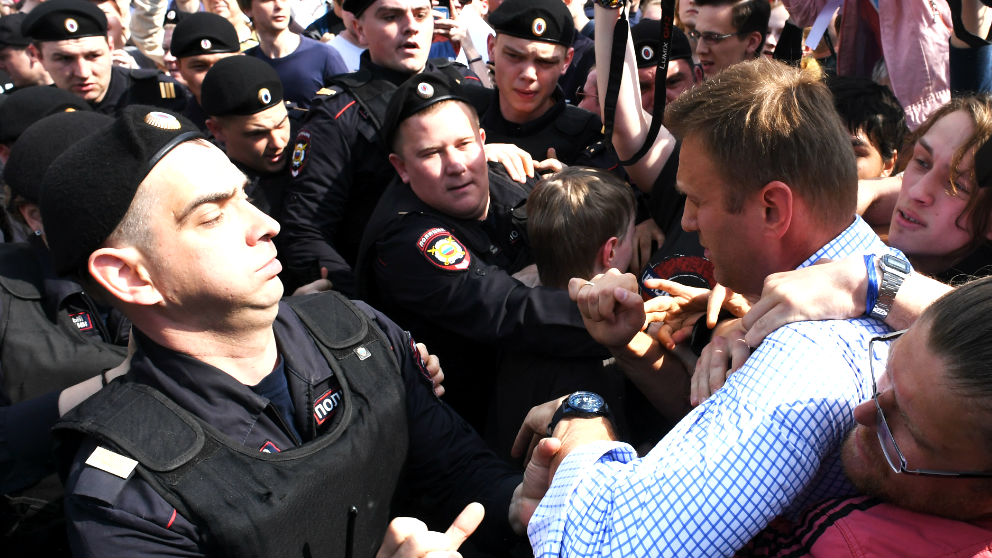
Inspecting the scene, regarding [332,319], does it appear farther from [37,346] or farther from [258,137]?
[258,137]

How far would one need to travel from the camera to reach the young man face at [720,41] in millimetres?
4176

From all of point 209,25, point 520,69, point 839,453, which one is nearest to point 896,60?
point 520,69

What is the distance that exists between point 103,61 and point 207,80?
2156mm

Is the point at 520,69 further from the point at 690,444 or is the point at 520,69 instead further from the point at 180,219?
the point at 690,444

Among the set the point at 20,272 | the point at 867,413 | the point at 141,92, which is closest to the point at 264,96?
the point at 20,272

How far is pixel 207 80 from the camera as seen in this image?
13.6ft

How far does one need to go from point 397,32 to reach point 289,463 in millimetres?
3019

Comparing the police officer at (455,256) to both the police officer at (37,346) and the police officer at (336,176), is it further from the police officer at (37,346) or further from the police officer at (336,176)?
the police officer at (37,346)

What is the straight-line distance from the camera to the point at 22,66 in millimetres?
6566

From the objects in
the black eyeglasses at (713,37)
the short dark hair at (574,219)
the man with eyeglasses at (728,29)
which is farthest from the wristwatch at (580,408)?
the black eyeglasses at (713,37)

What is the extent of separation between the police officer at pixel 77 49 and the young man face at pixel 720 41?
14.0ft

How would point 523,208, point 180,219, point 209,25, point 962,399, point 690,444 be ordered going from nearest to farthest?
point 962,399
point 690,444
point 180,219
point 523,208
point 209,25

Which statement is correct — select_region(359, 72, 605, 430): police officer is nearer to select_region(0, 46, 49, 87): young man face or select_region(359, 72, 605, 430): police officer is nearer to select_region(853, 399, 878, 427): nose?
select_region(853, 399, 878, 427): nose

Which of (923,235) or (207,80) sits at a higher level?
(923,235)
